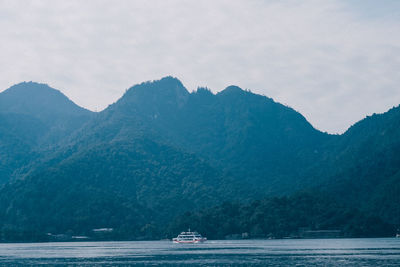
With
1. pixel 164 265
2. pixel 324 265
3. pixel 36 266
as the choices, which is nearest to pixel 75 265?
pixel 36 266

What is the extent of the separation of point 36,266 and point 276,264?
153 ft

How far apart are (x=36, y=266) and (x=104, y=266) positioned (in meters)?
14.5

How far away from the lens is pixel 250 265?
363 feet

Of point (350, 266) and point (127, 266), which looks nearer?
point (350, 266)

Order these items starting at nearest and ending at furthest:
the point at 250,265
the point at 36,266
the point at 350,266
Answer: the point at 350,266, the point at 250,265, the point at 36,266

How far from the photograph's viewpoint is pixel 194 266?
367ft

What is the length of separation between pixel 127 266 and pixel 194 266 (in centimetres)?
1328

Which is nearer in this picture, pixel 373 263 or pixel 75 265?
pixel 373 263

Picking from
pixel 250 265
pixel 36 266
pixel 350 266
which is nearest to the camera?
pixel 350 266

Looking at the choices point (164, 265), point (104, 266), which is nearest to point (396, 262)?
point (164, 265)

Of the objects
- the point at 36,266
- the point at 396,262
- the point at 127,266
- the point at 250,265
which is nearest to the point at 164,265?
the point at 127,266

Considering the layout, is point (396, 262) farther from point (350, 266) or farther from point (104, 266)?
point (104, 266)

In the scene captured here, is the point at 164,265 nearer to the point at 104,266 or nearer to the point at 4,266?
the point at 104,266

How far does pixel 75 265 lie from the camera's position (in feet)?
392
